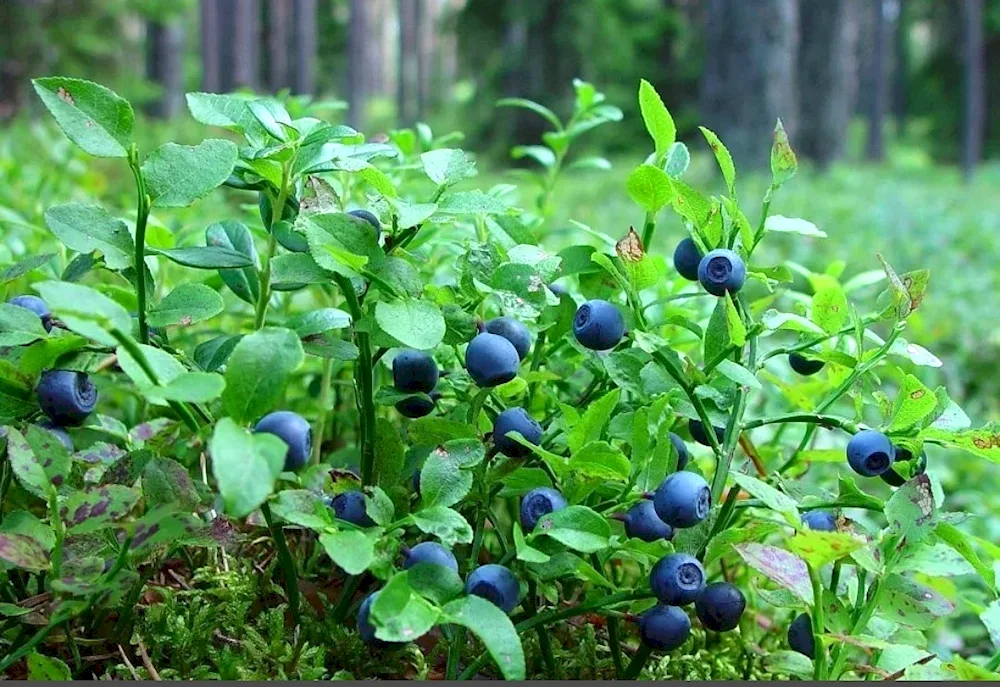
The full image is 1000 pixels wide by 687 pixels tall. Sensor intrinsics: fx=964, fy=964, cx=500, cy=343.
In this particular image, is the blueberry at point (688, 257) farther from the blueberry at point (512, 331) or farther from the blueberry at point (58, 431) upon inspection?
the blueberry at point (58, 431)

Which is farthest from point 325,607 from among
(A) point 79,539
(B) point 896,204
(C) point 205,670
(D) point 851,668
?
(B) point 896,204

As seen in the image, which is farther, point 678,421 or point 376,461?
point 678,421

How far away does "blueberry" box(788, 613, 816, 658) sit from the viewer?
2.74ft

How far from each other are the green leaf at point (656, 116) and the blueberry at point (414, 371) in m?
0.28

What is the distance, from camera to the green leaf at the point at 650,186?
771mm

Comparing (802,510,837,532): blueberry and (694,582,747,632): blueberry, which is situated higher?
(802,510,837,532): blueberry

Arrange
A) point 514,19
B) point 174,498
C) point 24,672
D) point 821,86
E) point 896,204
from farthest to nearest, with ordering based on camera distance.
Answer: point 514,19 → point 821,86 → point 896,204 → point 24,672 → point 174,498

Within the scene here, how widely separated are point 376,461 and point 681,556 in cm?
26

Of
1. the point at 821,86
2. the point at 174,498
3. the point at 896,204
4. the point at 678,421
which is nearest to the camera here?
the point at 174,498

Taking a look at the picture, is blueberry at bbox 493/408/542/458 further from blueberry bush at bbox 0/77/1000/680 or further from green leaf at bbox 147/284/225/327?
green leaf at bbox 147/284/225/327

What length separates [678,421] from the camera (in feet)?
3.20

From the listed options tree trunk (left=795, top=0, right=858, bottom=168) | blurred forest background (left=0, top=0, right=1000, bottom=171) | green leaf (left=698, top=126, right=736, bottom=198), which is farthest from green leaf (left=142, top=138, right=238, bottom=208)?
tree trunk (left=795, top=0, right=858, bottom=168)

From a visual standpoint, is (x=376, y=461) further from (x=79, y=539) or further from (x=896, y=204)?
(x=896, y=204)

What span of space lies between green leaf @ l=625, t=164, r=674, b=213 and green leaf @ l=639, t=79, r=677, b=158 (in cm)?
6
